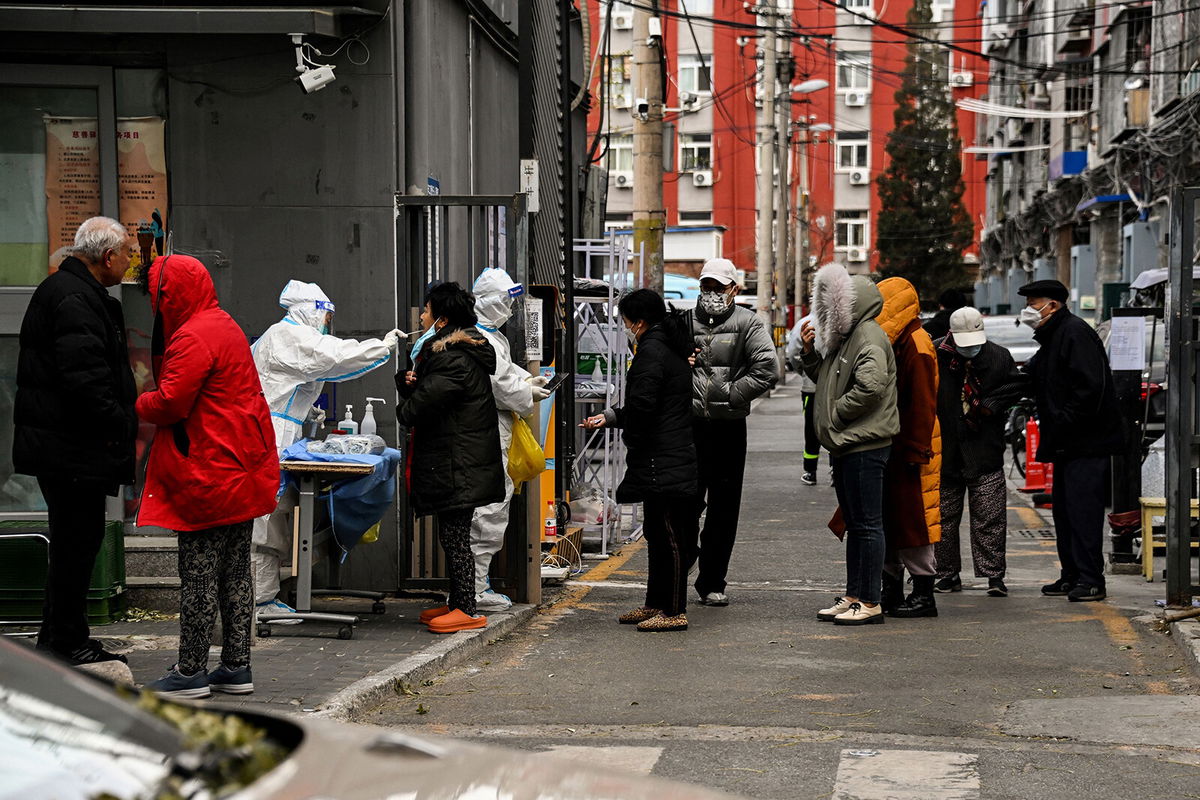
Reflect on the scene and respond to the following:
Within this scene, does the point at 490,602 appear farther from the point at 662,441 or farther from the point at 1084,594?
the point at 1084,594

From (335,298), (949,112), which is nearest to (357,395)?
(335,298)

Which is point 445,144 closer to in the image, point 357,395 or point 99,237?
point 357,395

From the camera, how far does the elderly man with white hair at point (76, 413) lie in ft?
21.5

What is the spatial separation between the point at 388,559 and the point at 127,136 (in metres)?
3.04

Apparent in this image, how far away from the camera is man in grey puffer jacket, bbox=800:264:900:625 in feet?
28.3

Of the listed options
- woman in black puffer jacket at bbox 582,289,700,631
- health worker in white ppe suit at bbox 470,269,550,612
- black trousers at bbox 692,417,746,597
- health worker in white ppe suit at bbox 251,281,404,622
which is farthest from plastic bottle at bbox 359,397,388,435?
black trousers at bbox 692,417,746,597

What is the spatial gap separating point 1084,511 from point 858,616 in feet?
5.96

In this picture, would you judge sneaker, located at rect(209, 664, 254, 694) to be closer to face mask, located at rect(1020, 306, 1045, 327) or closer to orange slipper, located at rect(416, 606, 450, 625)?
orange slipper, located at rect(416, 606, 450, 625)

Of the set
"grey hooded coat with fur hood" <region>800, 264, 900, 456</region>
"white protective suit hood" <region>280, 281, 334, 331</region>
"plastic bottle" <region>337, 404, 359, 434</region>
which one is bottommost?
"plastic bottle" <region>337, 404, 359, 434</region>

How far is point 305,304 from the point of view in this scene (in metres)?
8.39

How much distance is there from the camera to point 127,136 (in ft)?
30.3

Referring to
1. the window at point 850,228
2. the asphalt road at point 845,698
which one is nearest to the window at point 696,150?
the window at point 850,228

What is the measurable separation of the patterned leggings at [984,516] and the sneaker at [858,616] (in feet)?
4.65

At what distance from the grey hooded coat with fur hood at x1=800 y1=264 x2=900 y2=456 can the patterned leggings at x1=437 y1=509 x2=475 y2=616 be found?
213 centimetres
